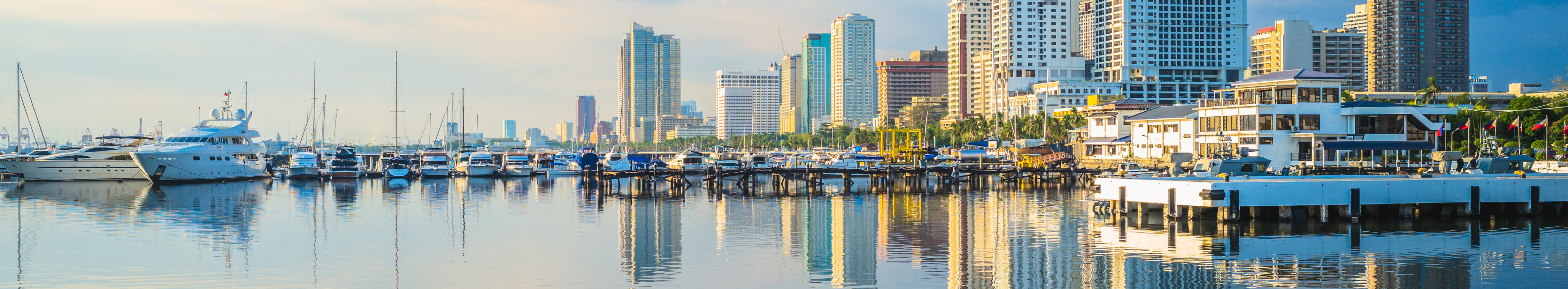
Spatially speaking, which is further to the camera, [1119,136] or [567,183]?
[1119,136]

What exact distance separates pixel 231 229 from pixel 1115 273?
109 feet

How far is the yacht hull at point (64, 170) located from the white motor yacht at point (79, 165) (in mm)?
26

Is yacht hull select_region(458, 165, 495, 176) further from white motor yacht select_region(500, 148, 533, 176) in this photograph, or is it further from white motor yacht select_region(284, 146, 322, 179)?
white motor yacht select_region(284, 146, 322, 179)

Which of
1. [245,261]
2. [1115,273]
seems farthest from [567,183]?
[1115,273]

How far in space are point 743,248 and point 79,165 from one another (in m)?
72.5

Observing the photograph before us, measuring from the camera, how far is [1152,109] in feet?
314

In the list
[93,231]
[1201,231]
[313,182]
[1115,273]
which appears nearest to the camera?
[1115,273]

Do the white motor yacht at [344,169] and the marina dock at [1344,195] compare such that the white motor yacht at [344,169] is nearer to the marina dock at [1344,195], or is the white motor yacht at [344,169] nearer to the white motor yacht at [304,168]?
the white motor yacht at [304,168]

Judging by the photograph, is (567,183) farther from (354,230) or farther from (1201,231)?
(1201,231)

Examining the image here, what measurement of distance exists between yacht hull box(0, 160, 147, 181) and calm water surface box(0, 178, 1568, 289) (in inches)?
1228

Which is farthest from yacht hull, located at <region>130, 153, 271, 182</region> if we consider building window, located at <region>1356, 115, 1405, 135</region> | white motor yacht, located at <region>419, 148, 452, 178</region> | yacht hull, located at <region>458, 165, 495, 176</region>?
building window, located at <region>1356, 115, 1405, 135</region>

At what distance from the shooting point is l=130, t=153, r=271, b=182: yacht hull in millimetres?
85250

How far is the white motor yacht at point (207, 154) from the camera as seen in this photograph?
85.6 meters

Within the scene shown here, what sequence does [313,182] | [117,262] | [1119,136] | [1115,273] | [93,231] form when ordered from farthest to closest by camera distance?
1. [1119,136]
2. [313,182]
3. [93,231]
4. [117,262]
5. [1115,273]
